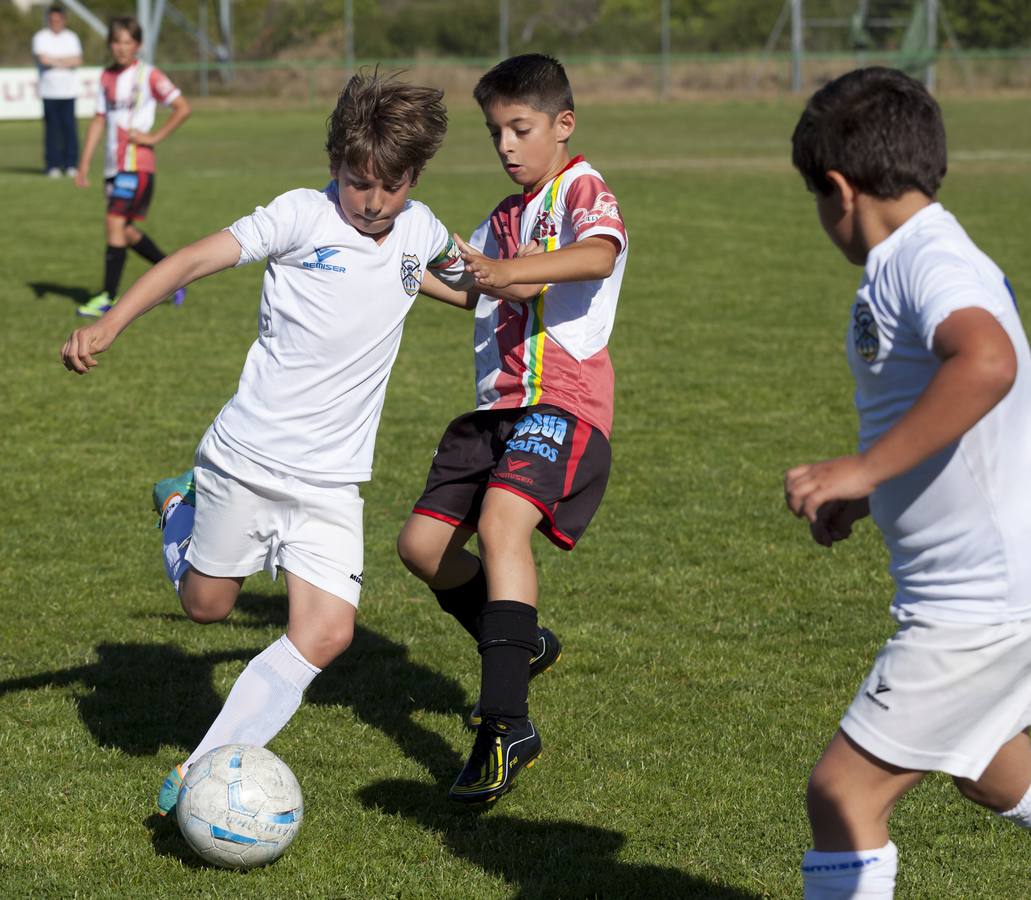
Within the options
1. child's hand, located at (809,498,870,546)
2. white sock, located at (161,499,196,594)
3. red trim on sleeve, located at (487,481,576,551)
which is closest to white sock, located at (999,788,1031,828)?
child's hand, located at (809,498,870,546)

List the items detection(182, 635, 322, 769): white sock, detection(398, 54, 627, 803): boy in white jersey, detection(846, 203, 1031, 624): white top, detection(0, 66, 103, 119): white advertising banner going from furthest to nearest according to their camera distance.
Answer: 1. detection(0, 66, 103, 119): white advertising banner
2. detection(398, 54, 627, 803): boy in white jersey
3. detection(182, 635, 322, 769): white sock
4. detection(846, 203, 1031, 624): white top

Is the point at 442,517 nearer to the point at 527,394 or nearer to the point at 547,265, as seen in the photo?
the point at 527,394

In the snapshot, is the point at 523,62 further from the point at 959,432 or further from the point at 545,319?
the point at 959,432

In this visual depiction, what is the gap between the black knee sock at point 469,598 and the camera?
4539 mm

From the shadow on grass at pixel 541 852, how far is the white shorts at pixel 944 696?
94 centimetres

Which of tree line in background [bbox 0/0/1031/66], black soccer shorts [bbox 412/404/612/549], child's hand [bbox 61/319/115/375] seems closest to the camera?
child's hand [bbox 61/319/115/375]

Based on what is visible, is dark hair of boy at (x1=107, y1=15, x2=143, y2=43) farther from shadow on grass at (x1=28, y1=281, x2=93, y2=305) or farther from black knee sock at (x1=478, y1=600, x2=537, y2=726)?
black knee sock at (x1=478, y1=600, x2=537, y2=726)

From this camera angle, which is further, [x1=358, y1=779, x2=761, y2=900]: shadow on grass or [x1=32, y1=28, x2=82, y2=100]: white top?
[x1=32, y1=28, x2=82, y2=100]: white top

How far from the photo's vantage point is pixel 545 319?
4297 millimetres

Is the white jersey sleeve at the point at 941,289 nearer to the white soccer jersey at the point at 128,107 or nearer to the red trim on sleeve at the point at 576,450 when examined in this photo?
the red trim on sleeve at the point at 576,450

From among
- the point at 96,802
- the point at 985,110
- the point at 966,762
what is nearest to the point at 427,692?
the point at 96,802

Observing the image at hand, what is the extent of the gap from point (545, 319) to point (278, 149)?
24.0m

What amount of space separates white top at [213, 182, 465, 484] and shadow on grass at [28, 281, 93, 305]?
9111 mm

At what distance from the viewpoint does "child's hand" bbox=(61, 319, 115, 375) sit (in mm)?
3373
